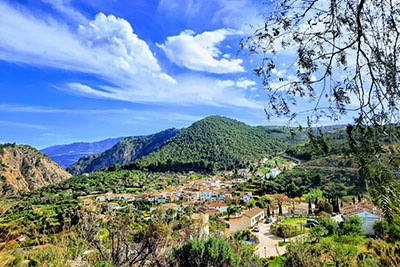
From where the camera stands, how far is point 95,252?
5.07 meters

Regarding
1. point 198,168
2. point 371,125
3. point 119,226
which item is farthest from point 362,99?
point 198,168

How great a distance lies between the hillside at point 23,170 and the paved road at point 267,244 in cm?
6044

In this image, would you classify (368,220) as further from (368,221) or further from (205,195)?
(205,195)

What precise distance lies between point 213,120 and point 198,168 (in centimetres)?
5815

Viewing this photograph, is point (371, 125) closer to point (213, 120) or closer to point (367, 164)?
point (367, 164)

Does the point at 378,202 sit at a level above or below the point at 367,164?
below

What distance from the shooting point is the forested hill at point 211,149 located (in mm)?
86750

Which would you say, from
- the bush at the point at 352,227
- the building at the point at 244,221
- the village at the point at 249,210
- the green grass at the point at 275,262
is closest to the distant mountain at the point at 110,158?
the village at the point at 249,210

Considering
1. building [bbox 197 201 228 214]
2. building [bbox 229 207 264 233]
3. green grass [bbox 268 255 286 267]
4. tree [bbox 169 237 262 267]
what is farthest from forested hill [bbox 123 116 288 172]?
tree [bbox 169 237 262 267]

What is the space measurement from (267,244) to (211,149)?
79653 mm

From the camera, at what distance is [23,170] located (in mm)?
66312

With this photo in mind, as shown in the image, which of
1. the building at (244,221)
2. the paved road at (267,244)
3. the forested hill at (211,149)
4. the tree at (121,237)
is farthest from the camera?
the forested hill at (211,149)

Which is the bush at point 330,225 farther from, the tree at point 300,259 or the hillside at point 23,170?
the hillside at point 23,170

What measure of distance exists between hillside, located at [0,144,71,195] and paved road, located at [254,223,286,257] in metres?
60.4
